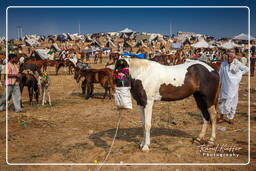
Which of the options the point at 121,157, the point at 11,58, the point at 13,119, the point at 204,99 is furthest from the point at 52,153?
the point at 11,58

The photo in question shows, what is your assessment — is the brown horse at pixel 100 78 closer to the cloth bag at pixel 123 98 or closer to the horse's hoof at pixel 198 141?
the horse's hoof at pixel 198 141

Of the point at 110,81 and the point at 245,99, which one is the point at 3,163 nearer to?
the point at 110,81

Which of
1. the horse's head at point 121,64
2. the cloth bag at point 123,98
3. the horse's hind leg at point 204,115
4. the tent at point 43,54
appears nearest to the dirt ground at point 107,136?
the horse's hind leg at point 204,115

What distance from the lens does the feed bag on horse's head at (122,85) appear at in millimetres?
4961

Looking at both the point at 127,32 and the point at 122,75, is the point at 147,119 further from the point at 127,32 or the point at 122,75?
the point at 127,32

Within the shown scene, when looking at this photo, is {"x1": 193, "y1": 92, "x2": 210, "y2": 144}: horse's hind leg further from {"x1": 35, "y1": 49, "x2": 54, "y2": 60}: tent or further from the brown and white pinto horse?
{"x1": 35, "y1": 49, "x2": 54, "y2": 60}: tent

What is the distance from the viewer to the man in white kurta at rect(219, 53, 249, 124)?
7.22m

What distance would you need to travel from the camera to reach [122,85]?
5066 millimetres

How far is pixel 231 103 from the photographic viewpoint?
743 centimetres

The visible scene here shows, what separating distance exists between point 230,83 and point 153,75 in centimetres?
333

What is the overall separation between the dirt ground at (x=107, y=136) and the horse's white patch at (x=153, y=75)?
143cm

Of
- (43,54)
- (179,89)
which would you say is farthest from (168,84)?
(43,54)

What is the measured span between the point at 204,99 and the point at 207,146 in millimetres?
1170

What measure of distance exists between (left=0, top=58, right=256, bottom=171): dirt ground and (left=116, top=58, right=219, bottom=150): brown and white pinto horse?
22.1 inches
